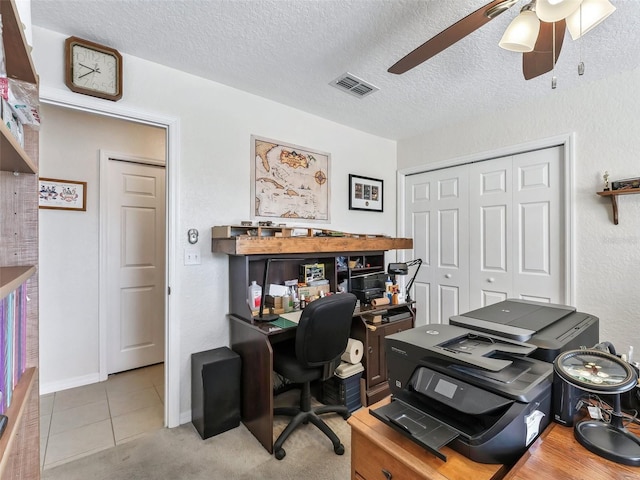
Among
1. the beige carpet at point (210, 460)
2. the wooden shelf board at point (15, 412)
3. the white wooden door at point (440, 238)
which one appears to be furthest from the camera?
the white wooden door at point (440, 238)

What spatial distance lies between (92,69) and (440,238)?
3185 mm

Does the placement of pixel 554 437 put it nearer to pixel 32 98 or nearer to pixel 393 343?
pixel 393 343

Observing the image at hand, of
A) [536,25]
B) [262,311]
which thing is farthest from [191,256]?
[536,25]

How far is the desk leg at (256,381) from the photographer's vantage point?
1.90 meters

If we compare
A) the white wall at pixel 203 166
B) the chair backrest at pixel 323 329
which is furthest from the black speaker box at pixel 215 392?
the chair backrest at pixel 323 329

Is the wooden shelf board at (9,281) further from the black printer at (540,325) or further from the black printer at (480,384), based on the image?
the black printer at (540,325)

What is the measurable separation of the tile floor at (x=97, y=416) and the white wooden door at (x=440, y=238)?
2.70 m

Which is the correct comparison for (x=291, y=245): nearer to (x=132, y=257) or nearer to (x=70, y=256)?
(x=132, y=257)

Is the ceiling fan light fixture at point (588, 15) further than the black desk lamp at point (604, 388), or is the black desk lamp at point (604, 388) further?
the ceiling fan light fixture at point (588, 15)

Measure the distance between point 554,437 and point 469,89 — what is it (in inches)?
95.0

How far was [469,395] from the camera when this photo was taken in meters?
0.88

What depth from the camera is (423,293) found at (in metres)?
3.47

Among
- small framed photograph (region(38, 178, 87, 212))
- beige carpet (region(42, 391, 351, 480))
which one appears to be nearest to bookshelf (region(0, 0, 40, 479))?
beige carpet (region(42, 391, 351, 480))

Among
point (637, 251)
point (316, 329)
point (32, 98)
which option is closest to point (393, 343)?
point (316, 329)
